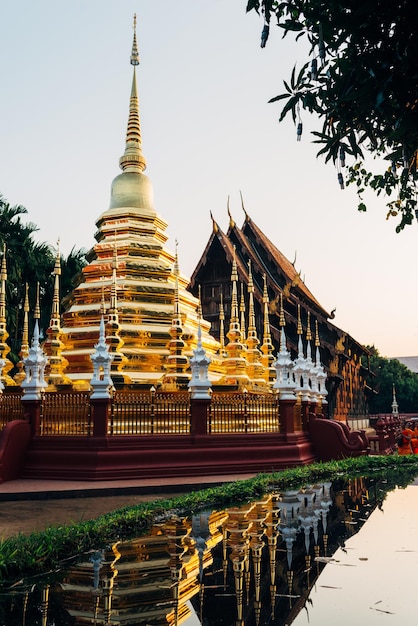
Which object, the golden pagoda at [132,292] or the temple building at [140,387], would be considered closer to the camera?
the temple building at [140,387]

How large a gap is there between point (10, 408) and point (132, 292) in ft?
15.4

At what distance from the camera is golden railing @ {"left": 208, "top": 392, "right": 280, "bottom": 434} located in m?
12.8

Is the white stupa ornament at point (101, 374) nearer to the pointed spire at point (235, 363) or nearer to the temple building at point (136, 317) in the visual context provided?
the temple building at point (136, 317)

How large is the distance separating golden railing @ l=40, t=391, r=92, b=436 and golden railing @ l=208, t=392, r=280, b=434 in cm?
236

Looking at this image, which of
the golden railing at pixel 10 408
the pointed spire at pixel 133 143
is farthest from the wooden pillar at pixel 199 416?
the pointed spire at pixel 133 143

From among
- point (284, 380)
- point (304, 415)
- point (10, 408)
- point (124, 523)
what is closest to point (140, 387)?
point (10, 408)

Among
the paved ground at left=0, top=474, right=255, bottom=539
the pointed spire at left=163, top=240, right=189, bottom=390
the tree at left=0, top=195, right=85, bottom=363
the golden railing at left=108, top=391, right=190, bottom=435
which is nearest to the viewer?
the paved ground at left=0, top=474, right=255, bottom=539

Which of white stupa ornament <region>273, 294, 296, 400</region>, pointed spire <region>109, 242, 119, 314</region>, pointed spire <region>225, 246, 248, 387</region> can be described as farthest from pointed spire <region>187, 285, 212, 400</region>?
pointed spire <region>225, 246, 248, 387</region>

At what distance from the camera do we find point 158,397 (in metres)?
12.3

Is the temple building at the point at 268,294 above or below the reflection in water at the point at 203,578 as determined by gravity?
above

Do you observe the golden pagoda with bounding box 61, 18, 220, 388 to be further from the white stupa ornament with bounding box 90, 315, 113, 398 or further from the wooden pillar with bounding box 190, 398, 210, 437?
the wooden pillar with bounding box 190, 398, 210, 437

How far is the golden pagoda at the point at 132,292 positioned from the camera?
15.0 metres

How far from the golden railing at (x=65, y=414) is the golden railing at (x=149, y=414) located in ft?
1.68

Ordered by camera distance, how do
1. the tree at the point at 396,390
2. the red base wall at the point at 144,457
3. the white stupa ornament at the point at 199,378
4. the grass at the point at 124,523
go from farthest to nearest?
1. the tree at the point at 396,390
2. the white stupa ornament at the point at 199,378
3. the red base wall at the point at 144,457
4. the grass at the point at 124,523
